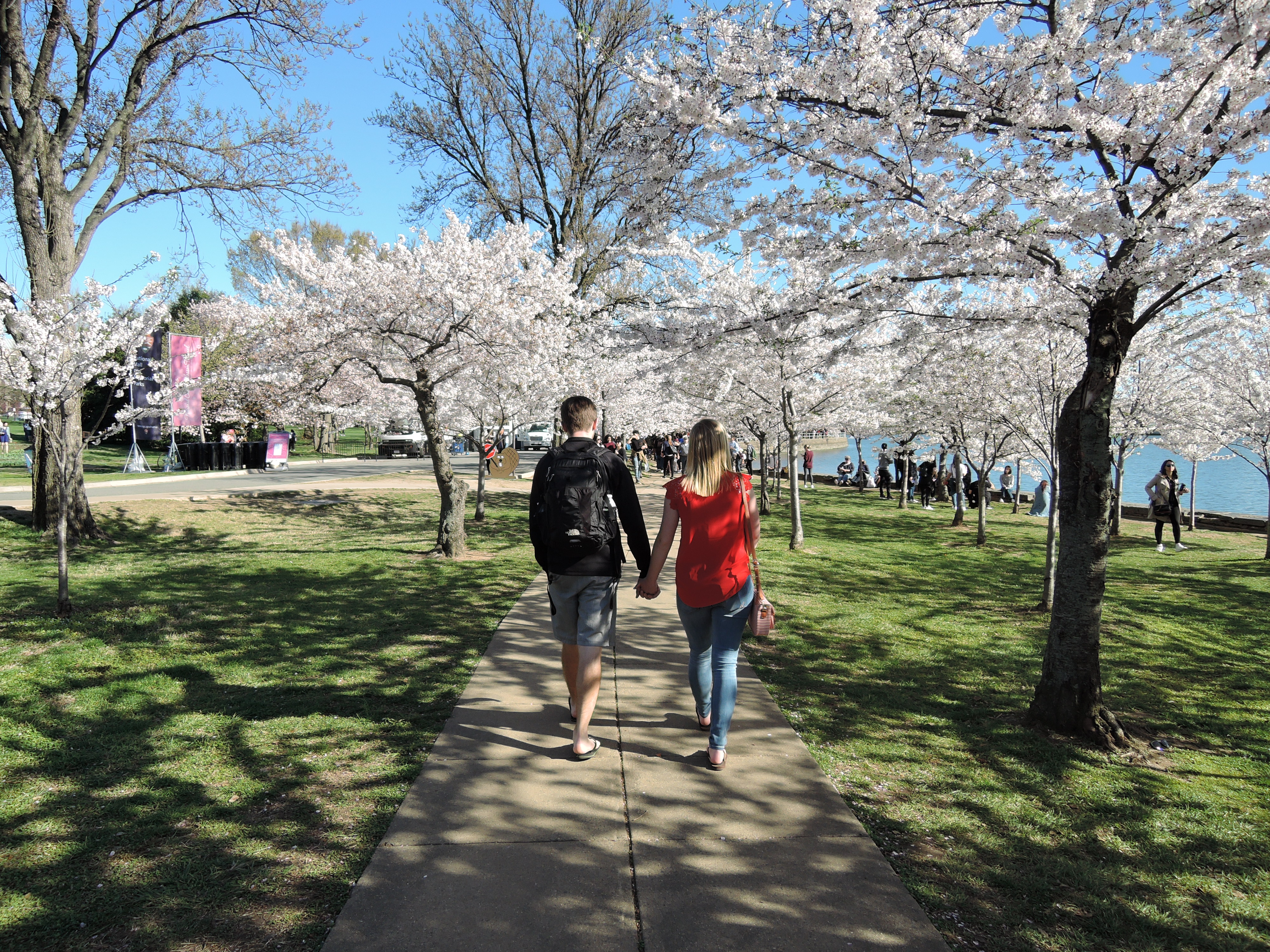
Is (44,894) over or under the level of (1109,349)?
under

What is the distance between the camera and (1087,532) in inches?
171

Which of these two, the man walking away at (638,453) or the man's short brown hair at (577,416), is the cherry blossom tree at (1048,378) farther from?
the man walking away at (638,453)

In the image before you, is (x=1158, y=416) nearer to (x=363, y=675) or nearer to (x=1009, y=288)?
(x=1009, y=288)

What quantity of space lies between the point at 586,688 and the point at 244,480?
2114cm

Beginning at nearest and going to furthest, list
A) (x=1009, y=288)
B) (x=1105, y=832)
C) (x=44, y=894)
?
(x=44, y=894)
(x=1105, y=832)
(x=1009, y=288)

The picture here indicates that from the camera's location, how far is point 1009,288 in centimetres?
670

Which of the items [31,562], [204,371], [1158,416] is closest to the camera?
[31,562]

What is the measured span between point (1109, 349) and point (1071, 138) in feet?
3.96

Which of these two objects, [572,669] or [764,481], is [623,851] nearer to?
[572,669]

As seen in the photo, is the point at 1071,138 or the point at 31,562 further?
the point at 31,562

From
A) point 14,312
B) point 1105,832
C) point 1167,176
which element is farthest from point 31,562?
point 1167,176

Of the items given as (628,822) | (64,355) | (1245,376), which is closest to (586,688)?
(628,822)

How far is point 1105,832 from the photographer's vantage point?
3271 millimetres

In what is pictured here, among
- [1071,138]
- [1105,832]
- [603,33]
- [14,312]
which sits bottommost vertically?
[1105,832]
